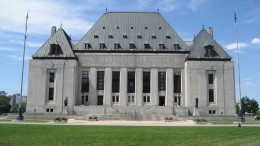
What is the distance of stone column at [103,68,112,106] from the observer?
70.8 metres

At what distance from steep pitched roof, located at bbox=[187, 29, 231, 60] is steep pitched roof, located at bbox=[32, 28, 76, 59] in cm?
2783

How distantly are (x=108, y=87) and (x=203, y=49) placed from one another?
941 inches

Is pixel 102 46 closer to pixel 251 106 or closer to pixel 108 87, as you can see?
pixel 108 87

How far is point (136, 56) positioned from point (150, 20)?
12.0 metres

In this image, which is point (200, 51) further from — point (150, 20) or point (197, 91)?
point (150, 20)

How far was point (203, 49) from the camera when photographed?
71250 millimetres

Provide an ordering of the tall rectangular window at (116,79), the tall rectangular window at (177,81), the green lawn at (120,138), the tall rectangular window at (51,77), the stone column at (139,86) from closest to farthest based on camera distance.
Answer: the green lawn at (120,138)
the tall rectangular window at (51,77)
the stone column at (139,86)
the tall rectangular window at (177,81)
the tall rectangular window at (116,79)

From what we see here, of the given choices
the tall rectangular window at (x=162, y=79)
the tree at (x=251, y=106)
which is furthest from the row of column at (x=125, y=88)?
the tree at (x=251, y=106)

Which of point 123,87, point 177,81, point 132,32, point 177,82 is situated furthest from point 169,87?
point 132,32

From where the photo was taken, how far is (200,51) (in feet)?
233

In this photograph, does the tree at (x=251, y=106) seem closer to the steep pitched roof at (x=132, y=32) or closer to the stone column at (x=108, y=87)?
the steep pitched roof at (x=132, y=32)

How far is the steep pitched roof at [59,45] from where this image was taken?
70562mm

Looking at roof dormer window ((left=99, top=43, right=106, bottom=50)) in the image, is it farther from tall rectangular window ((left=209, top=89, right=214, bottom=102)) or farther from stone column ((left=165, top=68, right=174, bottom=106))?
tall rectangular window ((left=209, top=89, right=214, bottom=102))

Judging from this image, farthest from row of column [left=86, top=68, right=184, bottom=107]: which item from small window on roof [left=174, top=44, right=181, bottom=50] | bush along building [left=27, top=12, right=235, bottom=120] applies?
small window on roof [left=174, top=44, right=181, bottom=50]
